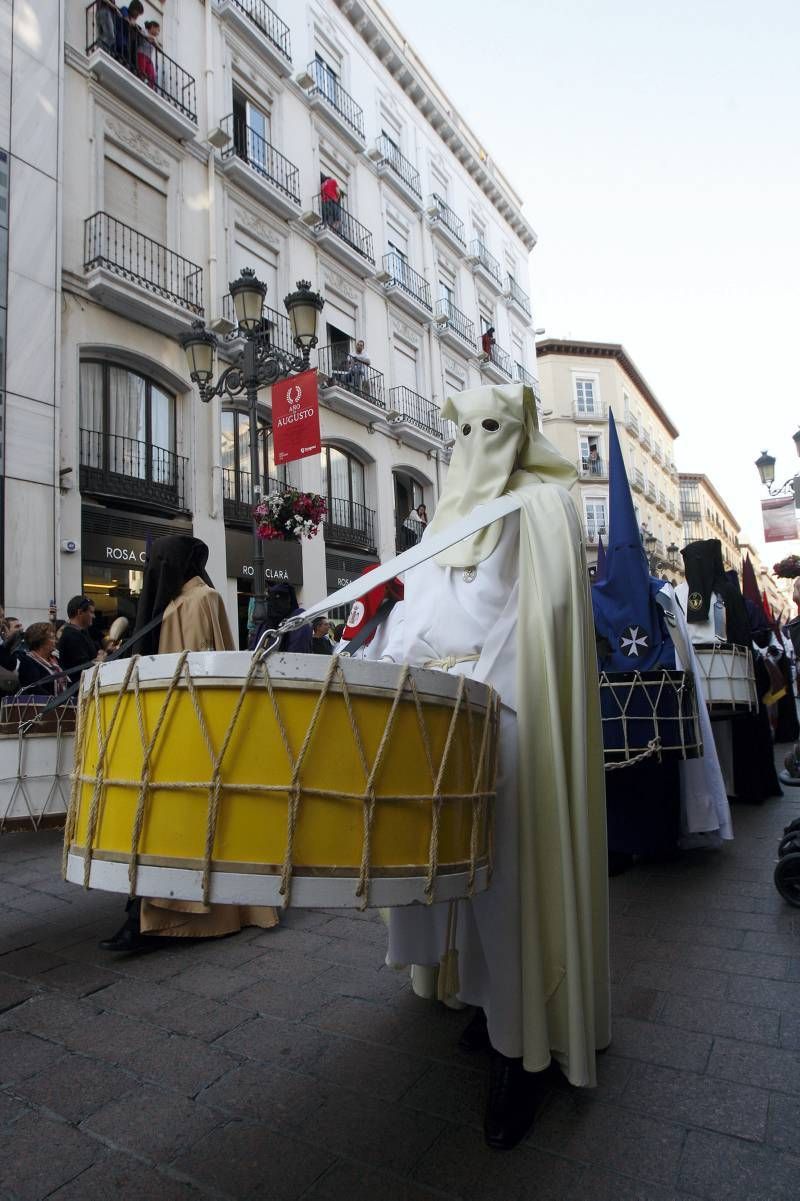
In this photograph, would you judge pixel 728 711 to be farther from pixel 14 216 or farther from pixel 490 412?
pixel 14 216

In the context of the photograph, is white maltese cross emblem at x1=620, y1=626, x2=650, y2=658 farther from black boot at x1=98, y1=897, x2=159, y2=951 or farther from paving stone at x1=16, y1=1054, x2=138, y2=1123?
paving stone at x1=16, y1=1054, x2=138, y2=1123

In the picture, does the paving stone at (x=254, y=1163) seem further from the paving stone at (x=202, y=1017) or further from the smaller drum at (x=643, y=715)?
the smaller drum at (x=643, y=715)

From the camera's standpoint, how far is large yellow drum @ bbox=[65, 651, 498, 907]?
1459 millimetres

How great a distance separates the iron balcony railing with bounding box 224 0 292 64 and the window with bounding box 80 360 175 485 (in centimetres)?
1006

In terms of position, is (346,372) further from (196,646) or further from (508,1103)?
(508,1103)

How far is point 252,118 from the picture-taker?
18625 mm

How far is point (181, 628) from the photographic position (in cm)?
377

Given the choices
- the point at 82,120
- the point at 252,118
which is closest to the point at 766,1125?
the point at 82,120

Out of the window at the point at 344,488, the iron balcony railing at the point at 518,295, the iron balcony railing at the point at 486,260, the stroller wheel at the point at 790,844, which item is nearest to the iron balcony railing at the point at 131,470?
the window at the point at 344,488

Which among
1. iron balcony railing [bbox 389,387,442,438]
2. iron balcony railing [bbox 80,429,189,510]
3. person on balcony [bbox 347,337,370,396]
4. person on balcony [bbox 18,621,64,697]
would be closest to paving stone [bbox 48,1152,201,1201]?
person on balcony [bbox 18,621,64,697]

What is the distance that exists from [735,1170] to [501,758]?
1097mm

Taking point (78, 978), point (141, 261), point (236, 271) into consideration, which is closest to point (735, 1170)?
point (78, 978)

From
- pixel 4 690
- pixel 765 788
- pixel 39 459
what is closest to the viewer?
pixel 4 690

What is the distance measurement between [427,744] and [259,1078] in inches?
53.6
